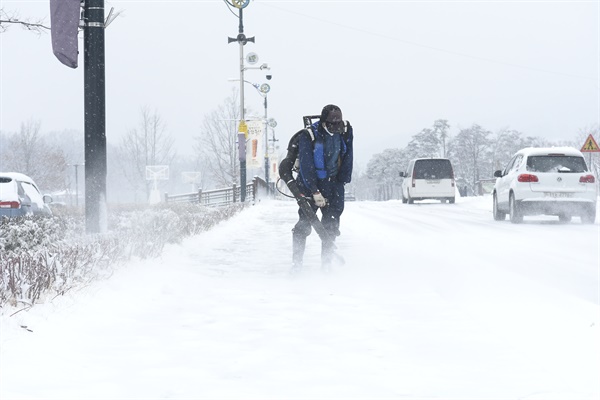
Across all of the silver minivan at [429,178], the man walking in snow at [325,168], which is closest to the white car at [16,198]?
the man walking in snow at [325,168]

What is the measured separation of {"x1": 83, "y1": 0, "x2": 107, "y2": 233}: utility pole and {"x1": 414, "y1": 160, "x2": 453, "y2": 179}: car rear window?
23.5m

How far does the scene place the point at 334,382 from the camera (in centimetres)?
340

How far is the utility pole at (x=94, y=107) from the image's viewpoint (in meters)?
7.78

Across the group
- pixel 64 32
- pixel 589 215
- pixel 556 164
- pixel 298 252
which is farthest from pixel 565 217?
pixel 64 32

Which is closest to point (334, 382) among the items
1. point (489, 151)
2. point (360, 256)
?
point (360, 256)

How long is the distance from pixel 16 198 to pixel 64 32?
5250mm

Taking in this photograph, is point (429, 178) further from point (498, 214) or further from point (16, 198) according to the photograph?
point (16, 198)

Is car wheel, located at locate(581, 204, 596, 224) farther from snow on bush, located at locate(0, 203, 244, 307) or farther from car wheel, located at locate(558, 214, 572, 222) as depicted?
snow on bush, located at locate(0, 203, 244, 307)

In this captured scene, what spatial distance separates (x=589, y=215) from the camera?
14656 millimetres

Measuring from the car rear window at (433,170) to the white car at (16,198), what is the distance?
20396 millimetres

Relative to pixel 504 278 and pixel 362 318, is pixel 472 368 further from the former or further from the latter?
pixel 504 278

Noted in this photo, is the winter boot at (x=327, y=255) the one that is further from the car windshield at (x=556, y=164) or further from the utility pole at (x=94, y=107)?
the car windshield at (x=556, y=164)

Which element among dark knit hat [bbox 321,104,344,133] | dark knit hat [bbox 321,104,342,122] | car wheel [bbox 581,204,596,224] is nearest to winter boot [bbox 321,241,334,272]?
dark knit hat [bbox 321,104,344,133]

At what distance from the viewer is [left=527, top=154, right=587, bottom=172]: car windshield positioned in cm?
1460
